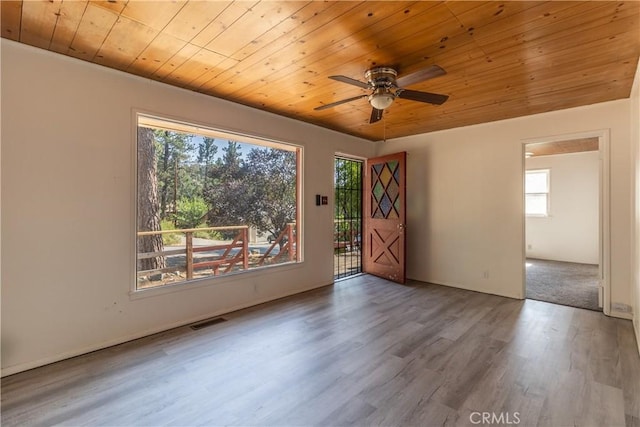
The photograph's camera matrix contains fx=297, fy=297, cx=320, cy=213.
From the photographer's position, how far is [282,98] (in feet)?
11.7

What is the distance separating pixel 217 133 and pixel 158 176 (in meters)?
2.42

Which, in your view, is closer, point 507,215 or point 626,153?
point 626,153

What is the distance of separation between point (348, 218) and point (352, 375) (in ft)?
12.3

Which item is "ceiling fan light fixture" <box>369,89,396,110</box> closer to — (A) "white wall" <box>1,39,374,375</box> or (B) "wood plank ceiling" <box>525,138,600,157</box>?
(A) "white wall" <box>1,39,374,375</box>

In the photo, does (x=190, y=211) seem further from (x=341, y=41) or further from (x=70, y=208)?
(x=341, y=41)

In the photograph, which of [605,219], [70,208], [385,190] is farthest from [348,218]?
[70,208]

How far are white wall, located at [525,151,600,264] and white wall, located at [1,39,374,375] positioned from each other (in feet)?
25.7

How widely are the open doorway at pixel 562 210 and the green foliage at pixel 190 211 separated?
6423mm

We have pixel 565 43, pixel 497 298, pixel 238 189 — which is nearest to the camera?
pixel 565 43

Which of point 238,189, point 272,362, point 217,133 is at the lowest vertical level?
point 272,362

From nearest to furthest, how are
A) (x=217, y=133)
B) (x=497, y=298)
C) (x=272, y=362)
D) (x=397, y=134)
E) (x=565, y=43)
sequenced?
(x=565, y=43), (x=272, y=362), (x=217, y=133), (x=497, y=298), (x=397, y=134)

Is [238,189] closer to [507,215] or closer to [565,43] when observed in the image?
[507,215]

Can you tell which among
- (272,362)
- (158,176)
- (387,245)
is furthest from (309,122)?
(272,362)

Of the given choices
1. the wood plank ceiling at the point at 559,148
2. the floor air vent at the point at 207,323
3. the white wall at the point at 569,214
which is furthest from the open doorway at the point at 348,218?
the white wall at the point at 569,214
